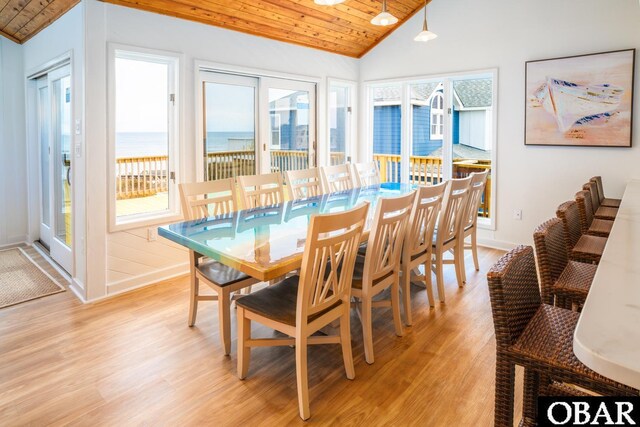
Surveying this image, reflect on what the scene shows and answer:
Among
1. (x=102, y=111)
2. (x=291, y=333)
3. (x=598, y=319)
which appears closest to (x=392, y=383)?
(x=291, y=333)

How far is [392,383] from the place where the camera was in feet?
7.85

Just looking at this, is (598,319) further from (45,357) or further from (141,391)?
(45,357)

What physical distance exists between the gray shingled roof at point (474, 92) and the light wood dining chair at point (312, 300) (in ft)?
12.3

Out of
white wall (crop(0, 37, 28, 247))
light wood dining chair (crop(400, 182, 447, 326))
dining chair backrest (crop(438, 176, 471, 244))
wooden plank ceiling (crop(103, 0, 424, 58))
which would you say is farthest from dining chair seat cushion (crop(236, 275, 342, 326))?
white wall (crop(0, 37, 28, 247))

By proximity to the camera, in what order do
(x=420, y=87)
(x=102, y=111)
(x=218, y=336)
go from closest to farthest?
(x=218, y=336), (x=102, y=111), (x=420, y=87)

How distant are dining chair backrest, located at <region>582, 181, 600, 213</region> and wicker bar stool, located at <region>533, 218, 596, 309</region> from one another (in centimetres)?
147

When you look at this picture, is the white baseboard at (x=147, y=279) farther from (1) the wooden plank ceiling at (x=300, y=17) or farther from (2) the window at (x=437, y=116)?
(2) the window at (x=437, y=116)

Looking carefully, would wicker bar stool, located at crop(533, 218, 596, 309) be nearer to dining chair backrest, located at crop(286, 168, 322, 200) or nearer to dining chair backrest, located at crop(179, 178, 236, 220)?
dining chair backrest, located at crop(179, 178, 236, 220)

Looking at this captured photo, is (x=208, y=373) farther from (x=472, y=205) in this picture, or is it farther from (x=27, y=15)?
(x=27, y=15)

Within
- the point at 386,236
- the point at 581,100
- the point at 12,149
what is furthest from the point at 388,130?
the point at 12,149

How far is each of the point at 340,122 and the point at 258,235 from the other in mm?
4030

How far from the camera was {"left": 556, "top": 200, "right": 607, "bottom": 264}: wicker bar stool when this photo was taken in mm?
2262

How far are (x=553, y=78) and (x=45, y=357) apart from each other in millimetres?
5134

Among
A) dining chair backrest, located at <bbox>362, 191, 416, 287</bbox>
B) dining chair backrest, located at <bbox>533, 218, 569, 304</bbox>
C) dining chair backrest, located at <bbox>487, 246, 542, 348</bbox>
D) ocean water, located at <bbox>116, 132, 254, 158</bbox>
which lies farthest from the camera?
ocean water, located at <bbox>116, 132, 254, 158</bbox>
